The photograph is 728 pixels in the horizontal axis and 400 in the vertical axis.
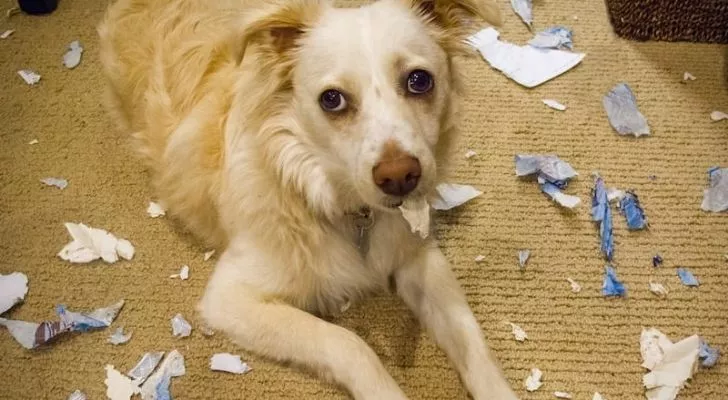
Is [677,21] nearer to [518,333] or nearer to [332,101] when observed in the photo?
[518,333]

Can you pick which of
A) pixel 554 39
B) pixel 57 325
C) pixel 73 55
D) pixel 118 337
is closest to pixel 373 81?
pixel 118 337

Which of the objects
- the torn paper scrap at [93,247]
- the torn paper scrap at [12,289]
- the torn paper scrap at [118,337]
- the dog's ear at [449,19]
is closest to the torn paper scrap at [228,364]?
the torn paper scrap at [118,337]

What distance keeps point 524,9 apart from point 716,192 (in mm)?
1042

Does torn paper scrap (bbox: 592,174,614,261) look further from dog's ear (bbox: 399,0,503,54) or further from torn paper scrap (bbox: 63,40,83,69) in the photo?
torn paper scrap (bbox: 63,40,83,69)

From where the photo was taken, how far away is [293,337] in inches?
60.3

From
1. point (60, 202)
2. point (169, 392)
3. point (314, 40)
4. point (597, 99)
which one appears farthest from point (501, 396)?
point (60, 202)

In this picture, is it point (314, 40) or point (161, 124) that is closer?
point (314, 40)

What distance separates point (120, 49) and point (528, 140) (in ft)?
4.35

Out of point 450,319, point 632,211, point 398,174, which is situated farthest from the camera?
point 632,211

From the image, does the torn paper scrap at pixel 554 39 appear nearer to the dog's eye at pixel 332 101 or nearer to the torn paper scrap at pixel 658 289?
the torn paper scrap at pixel 658 289

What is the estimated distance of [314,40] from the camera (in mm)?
1432

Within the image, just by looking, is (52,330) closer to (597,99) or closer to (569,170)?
(569,170)

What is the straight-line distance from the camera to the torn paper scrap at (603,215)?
187 cm

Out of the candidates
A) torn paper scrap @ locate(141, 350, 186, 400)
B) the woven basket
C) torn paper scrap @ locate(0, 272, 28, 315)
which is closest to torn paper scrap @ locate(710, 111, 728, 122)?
the woven basket
